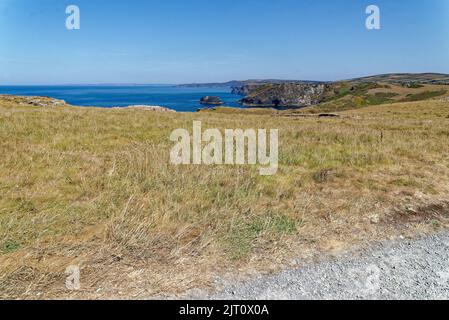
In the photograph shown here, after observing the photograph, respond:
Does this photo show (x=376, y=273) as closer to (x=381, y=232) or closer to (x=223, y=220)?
(x=381, y=232)

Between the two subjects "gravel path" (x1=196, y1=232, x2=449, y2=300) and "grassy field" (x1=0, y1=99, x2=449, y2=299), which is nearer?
"gravel path" (x1=196, y1=232, x2=449, y2=300)

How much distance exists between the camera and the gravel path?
4.13m

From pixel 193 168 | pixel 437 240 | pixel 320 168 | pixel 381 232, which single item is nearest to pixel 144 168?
pixel 193 168

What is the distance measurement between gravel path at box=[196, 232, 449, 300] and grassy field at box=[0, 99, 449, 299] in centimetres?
38

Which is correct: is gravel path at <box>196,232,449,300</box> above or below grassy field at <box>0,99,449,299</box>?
below

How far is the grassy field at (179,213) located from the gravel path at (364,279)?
1.24 feet

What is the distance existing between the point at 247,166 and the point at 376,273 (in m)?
6.26

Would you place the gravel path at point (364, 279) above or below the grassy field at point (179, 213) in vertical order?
below

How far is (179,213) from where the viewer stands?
21.2 feet

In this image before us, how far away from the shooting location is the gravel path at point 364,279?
4.13 m

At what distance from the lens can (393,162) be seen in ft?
36.6

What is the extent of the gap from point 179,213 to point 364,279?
3581 millimetres
